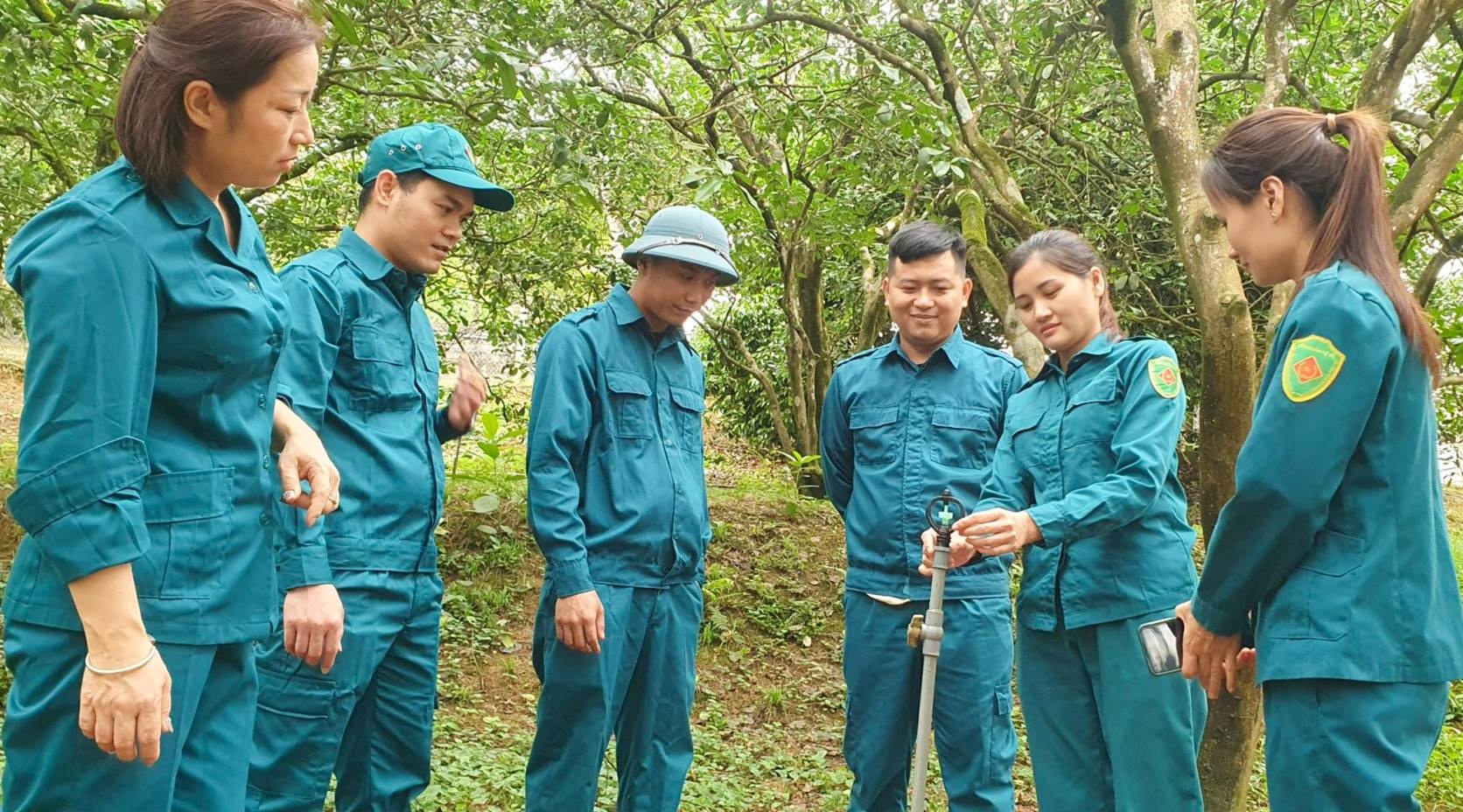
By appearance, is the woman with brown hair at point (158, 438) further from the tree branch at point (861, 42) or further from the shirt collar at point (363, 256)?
the tree branch at point (861, 42)

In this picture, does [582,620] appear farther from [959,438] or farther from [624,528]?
[959,438]

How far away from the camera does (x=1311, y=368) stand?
193 centimetres

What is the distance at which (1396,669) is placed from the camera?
186 centimetres

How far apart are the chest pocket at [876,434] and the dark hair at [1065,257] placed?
A: 544 mm

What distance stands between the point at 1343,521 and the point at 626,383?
1825mm

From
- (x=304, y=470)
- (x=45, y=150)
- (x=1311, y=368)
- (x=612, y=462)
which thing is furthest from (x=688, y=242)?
(x=45, y=150)

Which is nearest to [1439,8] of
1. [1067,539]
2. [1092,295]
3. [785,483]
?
[1092,295]

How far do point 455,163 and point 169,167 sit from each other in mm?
1262

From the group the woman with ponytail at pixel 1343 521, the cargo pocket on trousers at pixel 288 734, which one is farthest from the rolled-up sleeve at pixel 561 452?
the woman with ponytail at pixel 1343 521

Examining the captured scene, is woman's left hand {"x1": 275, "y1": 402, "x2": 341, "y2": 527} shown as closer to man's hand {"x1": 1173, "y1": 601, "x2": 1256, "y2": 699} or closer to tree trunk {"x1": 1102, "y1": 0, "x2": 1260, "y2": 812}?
man's hand {"x1": 1173, "y1": 601, "x2": 1256, "y2": 699}

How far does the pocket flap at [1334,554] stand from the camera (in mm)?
1921

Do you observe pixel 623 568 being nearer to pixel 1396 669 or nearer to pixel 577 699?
pixel 577 699

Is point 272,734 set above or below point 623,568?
below

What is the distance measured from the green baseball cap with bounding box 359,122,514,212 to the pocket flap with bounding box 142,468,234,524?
4.32 feet
